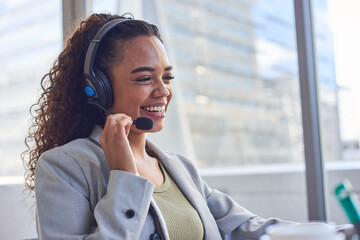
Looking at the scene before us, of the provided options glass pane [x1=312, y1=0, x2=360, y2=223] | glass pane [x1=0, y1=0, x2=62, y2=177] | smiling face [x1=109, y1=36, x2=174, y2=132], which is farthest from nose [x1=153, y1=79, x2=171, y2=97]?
glass pane [x1=312, y1=0, x2=360, y2=223]

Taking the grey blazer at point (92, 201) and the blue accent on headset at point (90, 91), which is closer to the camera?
the grey blazer at point (92, 201)

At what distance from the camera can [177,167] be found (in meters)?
1.49

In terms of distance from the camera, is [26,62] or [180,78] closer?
→ [26,62]

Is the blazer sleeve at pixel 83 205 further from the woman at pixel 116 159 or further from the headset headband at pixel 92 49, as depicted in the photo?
the headset headband at pixel 92 49

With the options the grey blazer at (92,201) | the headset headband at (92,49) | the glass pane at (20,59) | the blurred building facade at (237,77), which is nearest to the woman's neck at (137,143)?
the grey blazer at (92,201)

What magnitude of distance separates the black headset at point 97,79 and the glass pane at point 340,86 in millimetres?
1743

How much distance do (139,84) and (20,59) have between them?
3.32 feet

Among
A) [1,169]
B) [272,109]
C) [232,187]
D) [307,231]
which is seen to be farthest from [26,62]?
[272,109]

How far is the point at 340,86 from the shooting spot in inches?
115

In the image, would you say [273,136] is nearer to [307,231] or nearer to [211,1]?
[211,1]

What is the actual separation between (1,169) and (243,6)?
10.4 feet

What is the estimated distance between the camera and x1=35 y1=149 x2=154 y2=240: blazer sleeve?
1.08m

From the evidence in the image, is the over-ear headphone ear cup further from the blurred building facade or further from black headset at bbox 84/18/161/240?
the blurred building facade

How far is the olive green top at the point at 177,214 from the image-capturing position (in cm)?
129
